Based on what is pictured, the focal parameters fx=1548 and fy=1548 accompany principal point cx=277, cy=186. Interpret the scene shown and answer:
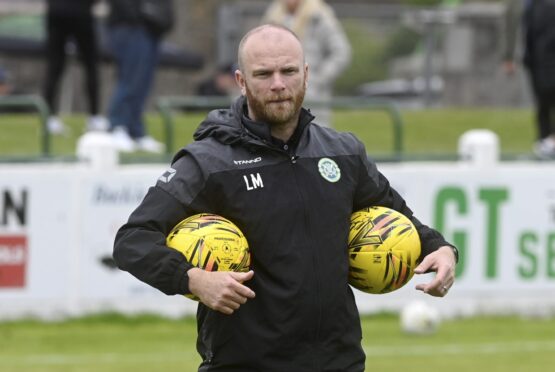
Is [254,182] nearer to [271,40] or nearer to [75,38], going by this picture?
[271,40]

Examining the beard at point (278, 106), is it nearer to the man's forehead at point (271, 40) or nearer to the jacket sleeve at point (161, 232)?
the man's forehead at point (271, 40)

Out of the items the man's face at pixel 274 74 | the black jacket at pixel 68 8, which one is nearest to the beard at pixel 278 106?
the man's face at pixel 274 74

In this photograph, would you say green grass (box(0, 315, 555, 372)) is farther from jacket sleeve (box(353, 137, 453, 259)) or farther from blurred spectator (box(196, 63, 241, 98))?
jacket sleeve (box(353, 137, 453, 259))

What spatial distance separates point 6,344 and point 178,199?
659cm

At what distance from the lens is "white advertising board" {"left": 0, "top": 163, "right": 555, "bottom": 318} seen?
41.3 feet

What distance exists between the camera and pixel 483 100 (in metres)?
23.3

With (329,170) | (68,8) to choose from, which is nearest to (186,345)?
(68,8)

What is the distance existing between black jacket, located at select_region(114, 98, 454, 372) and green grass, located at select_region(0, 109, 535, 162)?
9.26m

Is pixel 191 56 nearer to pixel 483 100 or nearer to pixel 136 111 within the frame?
pixel 483 100

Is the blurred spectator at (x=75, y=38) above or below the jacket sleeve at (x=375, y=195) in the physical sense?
above

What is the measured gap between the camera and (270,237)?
5762 millimetres

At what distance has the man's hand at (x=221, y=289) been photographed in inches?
214

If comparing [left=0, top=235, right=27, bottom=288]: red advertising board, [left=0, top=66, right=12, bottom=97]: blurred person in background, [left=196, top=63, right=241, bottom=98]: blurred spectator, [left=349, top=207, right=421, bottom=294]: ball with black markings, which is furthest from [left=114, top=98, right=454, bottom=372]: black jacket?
[left=0, top=66, right=12, bottom=97]: blurred person in background

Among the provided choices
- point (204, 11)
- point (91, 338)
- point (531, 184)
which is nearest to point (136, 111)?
point (91, 338)
